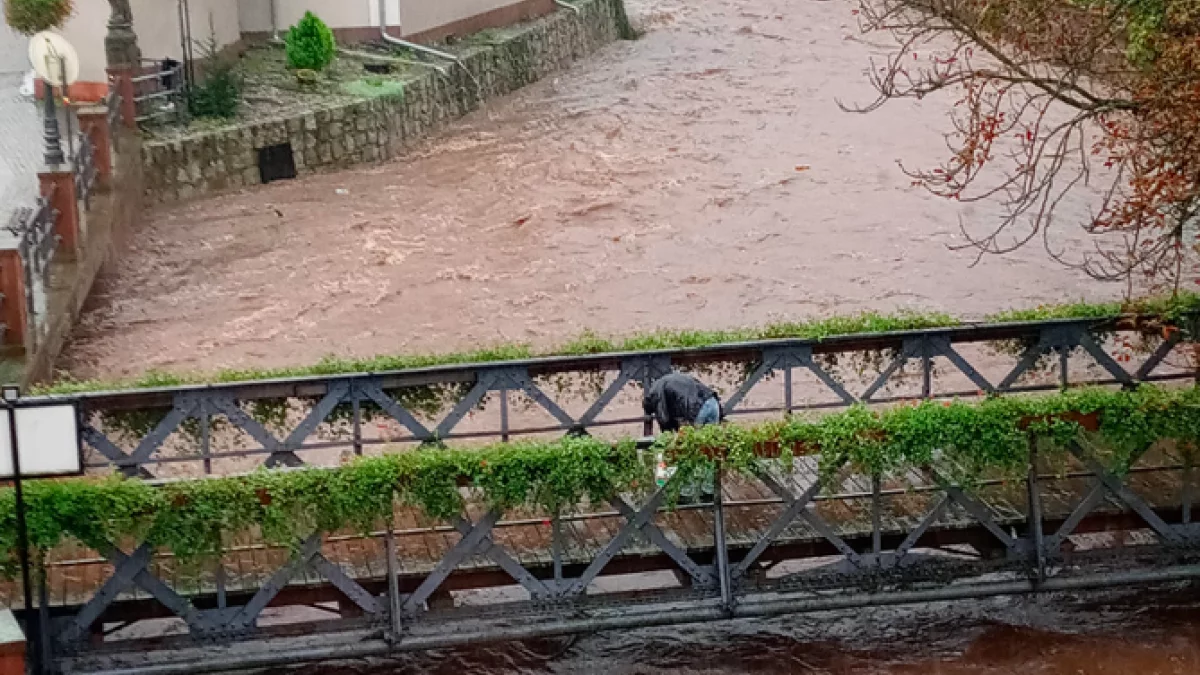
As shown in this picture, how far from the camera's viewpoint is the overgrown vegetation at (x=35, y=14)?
22297 mm

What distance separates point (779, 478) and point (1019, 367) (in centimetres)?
207

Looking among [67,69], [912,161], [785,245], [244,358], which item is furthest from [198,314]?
[912,161]

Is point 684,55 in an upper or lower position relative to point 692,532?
upper

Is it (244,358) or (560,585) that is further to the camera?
(244,358)

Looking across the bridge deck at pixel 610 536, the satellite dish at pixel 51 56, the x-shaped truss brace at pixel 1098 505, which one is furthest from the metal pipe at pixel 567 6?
the x-shaped truss brace at pixel 1098 505

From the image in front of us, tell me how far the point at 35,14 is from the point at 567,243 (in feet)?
25.4

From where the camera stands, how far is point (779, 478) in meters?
11.2

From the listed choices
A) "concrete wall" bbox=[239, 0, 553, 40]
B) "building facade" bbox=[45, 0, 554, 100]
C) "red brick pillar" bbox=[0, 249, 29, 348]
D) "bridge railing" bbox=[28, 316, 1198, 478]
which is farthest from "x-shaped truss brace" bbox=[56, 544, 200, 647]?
"concrete wall" bbox=[239, 0, 553, 40]

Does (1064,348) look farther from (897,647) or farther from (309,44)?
(309,44)

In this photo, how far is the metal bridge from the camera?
1002 cm

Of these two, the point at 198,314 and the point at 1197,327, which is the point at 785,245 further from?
the point at 1197,327

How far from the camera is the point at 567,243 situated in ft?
73.7

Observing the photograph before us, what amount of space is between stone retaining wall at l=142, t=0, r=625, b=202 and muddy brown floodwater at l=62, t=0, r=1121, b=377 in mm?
327

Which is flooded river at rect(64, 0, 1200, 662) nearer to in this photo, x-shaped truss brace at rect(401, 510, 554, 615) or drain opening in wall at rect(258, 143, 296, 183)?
drain opening in wall at rect(258, 143, 296, 183)
